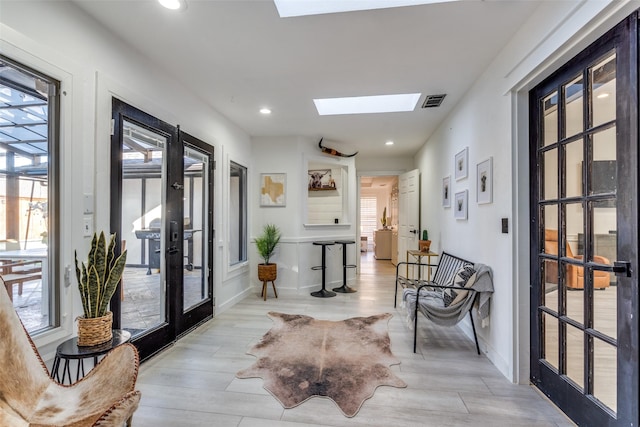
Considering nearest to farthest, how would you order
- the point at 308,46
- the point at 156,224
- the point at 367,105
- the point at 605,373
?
the point at 605,373 < the point at 308,46 < the point at 156,224 < the point at 367,105

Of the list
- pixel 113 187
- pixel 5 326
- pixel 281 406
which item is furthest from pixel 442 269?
pixel 5 326

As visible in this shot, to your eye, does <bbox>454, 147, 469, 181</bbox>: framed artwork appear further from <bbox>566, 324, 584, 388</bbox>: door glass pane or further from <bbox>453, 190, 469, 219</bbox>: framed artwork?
<bbox>566, 324, 584, 388</bbox>: door glass pane

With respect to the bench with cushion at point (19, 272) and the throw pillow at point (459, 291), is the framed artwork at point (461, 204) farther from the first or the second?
the bench with cushion at point (19, 272)

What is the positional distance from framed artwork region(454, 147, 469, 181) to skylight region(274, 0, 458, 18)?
5.57 feet

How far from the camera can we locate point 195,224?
3260 millimetres

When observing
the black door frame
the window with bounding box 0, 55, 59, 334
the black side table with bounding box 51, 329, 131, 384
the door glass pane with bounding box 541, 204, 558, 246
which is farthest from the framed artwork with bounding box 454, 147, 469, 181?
the window with bounding box 0, 55, 59, 334

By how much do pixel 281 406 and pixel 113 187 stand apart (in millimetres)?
1891

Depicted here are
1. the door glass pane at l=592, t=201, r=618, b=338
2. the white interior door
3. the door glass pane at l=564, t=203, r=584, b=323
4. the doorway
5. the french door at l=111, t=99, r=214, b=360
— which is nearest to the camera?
the door glass pane at l=592, t=201, r=618, b=338

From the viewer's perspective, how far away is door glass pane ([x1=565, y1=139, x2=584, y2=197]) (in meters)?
1.68

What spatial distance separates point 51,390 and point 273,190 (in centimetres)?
361

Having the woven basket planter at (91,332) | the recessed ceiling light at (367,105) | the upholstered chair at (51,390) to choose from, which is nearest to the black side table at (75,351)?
the woven basket planter at (91,332)

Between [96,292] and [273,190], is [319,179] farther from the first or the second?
[96,292]

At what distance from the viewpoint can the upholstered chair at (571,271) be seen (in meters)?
1.53

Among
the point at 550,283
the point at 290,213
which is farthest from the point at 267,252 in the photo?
the point at 550,283
